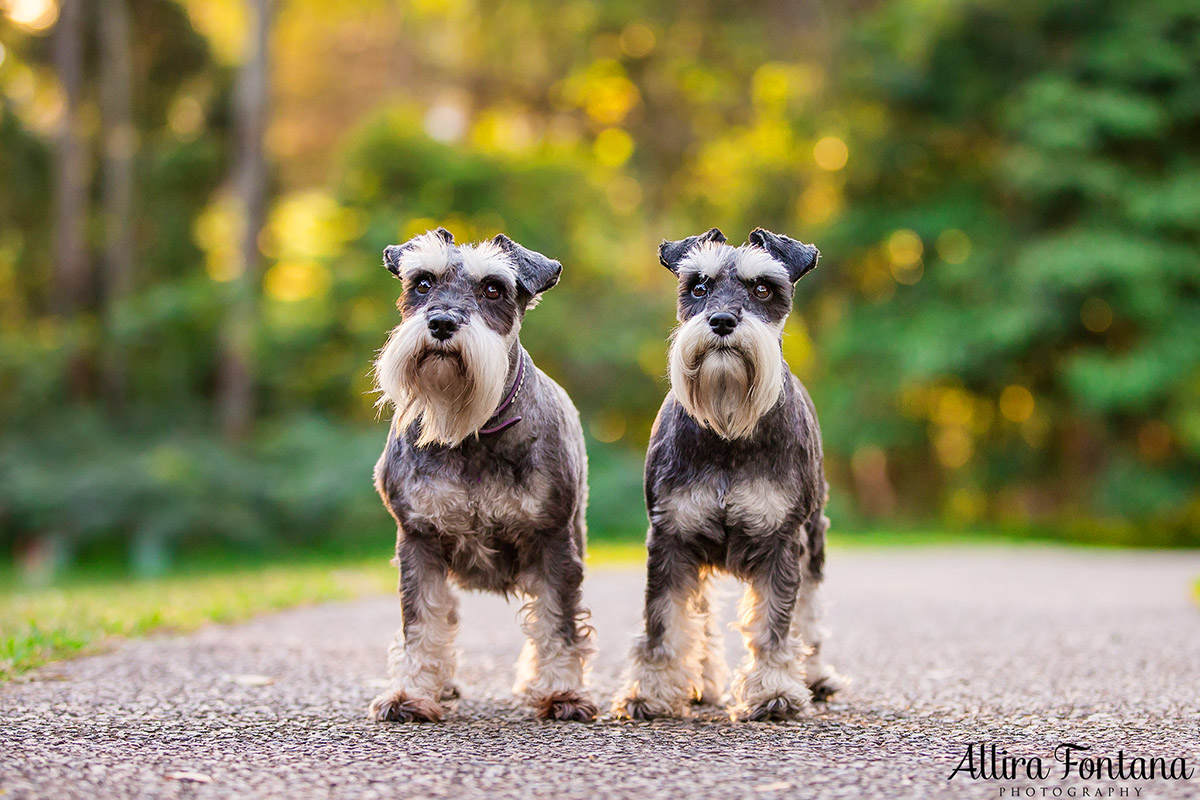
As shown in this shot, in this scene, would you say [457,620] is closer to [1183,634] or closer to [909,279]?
[1183,634]

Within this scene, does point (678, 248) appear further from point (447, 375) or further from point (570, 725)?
A: point (570, 725)

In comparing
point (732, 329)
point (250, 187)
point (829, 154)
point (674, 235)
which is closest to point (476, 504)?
point (732, 329)

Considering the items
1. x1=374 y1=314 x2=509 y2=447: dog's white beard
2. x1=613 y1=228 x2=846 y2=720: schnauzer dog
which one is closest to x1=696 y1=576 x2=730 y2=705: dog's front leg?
x1=613 y1=228 x2=846 y2=720: schnauzer dog

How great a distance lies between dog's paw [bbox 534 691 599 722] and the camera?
4.88 meters

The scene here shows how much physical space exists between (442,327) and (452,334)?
5cm

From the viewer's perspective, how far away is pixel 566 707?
4887 mm

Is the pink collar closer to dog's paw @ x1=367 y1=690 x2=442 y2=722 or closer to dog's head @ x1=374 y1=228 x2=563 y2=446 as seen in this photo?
dog's head @ x1=374 y1=228 x2=563 y2=446

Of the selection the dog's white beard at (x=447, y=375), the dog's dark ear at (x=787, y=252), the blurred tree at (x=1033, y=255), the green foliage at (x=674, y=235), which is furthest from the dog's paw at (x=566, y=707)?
the blurred tree at (x=1033, y=255)

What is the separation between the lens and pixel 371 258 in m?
19.8

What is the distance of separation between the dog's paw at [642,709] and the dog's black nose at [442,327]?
183 cm

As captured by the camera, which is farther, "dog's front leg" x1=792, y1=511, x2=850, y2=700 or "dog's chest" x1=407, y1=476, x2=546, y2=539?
"dog's front leg" x1=792, y1=511, x2=850, y2=700

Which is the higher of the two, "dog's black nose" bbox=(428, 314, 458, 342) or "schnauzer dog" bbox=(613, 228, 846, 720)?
"dog's black nose" bbox=(428, 314, 458, 342)

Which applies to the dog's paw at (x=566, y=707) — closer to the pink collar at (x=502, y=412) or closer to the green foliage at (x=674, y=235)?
the pink collar at (x=502, y=412)

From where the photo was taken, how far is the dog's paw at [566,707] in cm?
488
